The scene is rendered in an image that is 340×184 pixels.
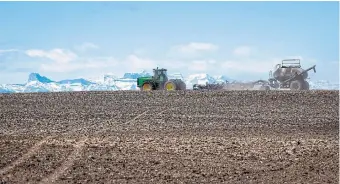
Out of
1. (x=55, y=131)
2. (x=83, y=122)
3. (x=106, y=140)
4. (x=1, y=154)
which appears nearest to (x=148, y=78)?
(x=83, y=122)

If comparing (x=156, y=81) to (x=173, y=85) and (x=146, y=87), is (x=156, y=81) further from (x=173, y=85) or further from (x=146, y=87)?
(x=173, y=85)

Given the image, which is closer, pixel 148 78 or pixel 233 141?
pixel 233 141

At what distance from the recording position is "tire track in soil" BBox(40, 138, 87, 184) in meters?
12.2

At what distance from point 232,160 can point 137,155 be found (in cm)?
279

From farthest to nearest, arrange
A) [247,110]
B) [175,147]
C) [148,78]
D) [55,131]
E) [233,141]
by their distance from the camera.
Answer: [148,78]
[247,110]
[55,131]
[233,141]
[175,147]

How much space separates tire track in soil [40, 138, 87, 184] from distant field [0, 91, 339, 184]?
2 cm

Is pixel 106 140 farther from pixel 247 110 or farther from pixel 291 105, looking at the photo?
pixel 291 105

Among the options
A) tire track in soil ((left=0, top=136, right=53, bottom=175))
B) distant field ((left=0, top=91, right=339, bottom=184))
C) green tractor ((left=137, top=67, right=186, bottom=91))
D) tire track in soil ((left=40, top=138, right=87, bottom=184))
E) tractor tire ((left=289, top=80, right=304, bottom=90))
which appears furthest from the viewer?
green tractor ((left=137, top=67, right=186, bottom=91))

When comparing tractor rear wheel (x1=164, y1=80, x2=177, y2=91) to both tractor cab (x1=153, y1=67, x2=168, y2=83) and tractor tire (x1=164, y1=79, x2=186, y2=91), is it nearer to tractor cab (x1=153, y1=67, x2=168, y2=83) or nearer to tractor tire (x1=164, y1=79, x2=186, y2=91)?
tractor tire (x1=164, y1=79, x2=186, y2=91)

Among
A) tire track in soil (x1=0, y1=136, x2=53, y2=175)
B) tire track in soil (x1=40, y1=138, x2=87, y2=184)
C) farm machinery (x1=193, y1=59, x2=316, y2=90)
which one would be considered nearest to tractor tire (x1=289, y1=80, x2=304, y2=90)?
farm machinery (x1=193, y1=59, x2=316, y2=90)

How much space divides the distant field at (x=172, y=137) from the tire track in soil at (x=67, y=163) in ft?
0.08

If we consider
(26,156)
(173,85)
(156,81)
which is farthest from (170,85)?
(26,156)

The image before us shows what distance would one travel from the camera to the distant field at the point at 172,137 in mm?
12812

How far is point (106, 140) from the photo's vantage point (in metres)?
17.5
